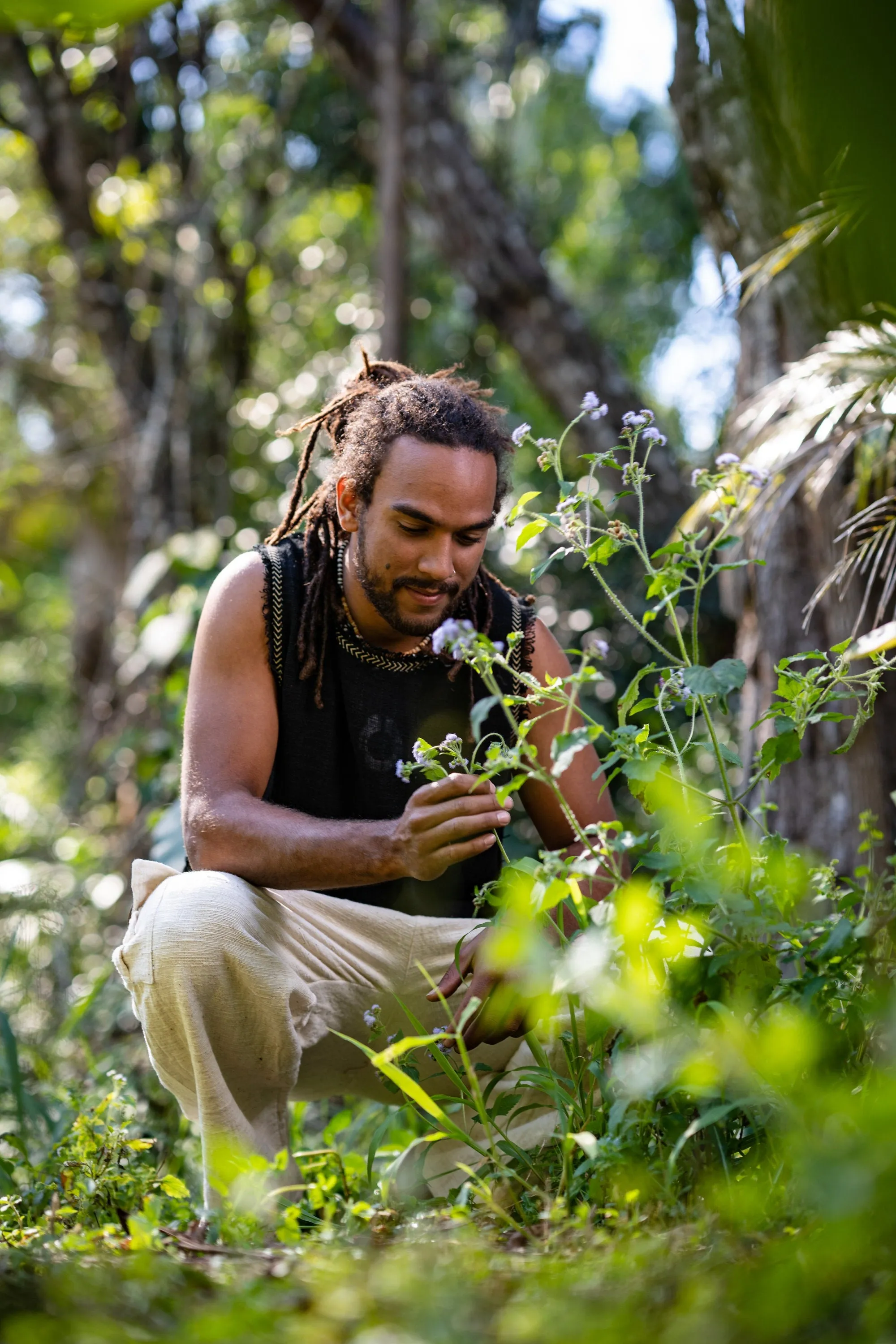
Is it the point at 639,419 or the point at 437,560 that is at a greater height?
the point at 639,419

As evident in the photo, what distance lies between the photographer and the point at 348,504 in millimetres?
2635

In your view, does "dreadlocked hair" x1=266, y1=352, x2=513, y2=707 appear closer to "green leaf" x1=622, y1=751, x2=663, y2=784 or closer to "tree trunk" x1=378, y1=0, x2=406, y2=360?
"green leaf" x1=622, y1=751, x2=663, y2=784

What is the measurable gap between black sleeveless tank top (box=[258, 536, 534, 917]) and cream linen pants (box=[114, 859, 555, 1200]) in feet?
0.56

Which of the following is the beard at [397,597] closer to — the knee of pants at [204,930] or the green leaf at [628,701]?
the knee of pants at [204,930]

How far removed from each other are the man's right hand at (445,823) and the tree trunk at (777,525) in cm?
142

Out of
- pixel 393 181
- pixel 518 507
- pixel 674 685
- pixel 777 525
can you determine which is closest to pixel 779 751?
pixel 674 685

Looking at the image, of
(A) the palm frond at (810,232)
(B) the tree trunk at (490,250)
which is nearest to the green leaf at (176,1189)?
(A) the palm frond at (810,232)

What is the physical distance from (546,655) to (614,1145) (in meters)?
1.34

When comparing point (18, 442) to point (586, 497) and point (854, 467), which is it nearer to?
point (854, 467)

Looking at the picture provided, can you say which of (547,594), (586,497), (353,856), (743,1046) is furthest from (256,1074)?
(547,594)

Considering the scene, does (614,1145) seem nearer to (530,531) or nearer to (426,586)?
(530,531)

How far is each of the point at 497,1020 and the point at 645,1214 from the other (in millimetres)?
472

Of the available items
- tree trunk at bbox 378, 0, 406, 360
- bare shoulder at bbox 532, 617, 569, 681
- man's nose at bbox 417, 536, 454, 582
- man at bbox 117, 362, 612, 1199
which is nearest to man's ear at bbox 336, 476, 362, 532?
man at bbox 117, 362, 612, 1199

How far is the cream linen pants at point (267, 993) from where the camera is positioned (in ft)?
6.89
